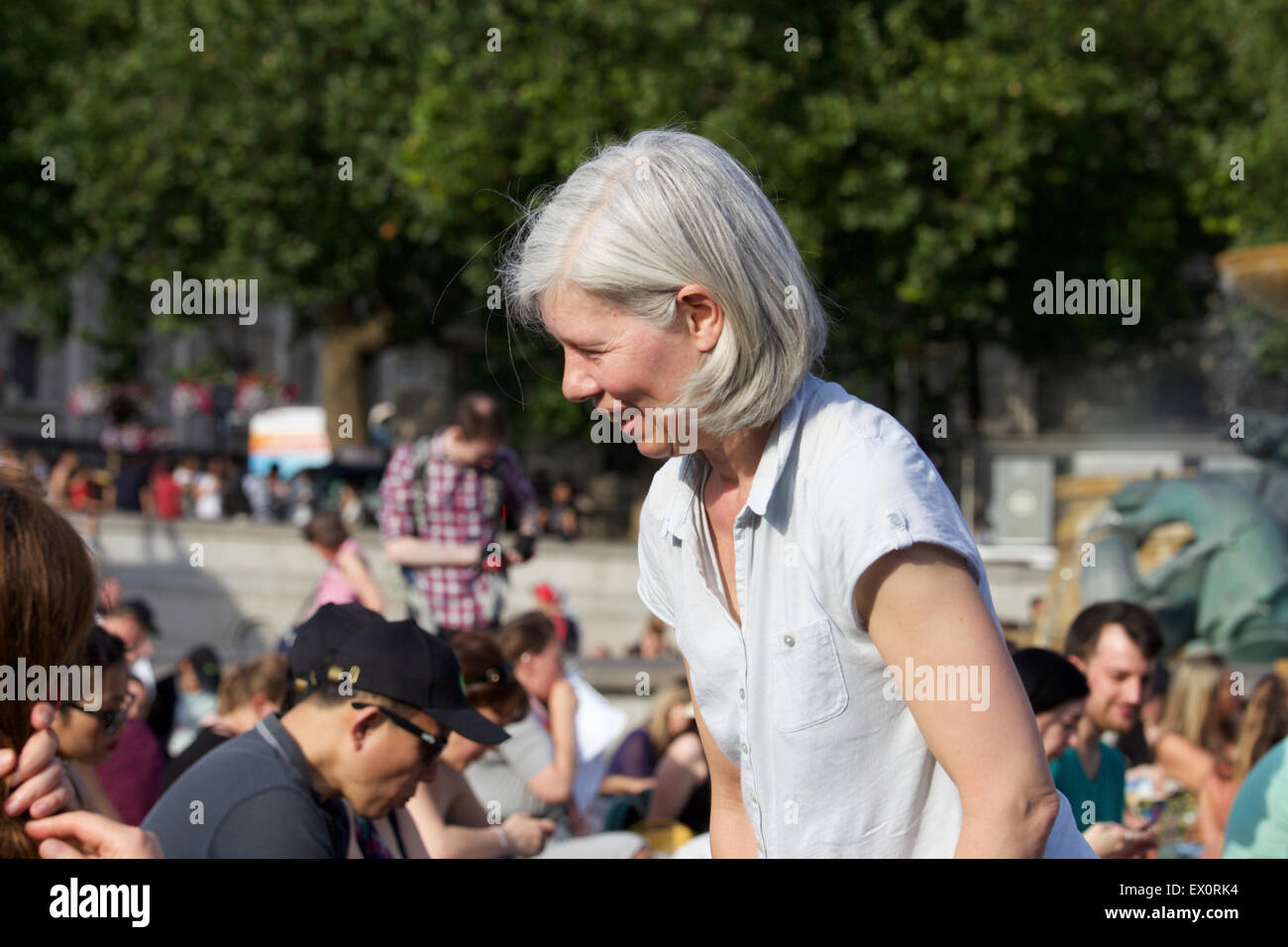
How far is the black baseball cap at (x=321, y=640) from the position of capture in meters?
3.27

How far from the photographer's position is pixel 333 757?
316 cm

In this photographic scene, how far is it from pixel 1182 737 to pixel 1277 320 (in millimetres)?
14546

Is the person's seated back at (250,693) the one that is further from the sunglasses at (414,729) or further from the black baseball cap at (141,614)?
the black baseball cap at (141,614)

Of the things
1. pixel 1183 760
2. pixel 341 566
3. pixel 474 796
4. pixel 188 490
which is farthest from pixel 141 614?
pixel 188 490

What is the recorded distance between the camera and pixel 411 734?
3227 mm

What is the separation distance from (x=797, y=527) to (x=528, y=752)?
156 inches

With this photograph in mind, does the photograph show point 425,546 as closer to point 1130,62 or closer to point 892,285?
point 892,285

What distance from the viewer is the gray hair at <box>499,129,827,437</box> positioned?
74.0 inches

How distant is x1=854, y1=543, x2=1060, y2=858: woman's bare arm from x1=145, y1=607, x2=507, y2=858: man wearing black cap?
1.59m

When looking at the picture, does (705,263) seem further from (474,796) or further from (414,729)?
(474,796)

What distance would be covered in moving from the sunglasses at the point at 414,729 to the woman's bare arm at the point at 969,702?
163cm
